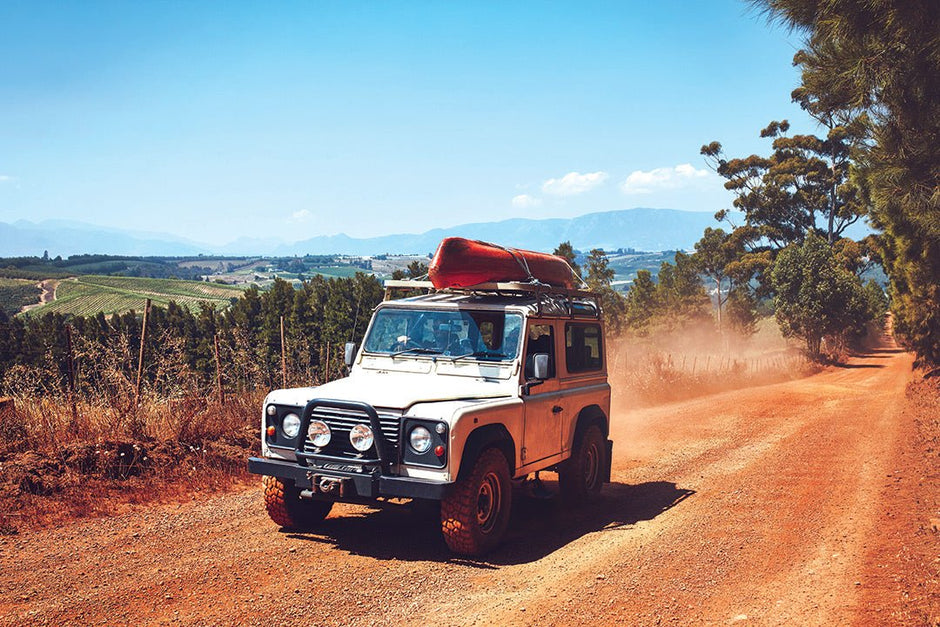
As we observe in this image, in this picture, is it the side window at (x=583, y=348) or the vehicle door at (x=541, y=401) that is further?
the side window at (x=583, y=348)

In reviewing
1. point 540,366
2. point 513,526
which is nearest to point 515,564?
point 513,526

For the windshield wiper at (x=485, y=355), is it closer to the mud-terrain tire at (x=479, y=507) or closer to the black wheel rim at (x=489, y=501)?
the mud-terrain tire at (x=479, y=507)

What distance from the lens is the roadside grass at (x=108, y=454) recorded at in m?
8.41

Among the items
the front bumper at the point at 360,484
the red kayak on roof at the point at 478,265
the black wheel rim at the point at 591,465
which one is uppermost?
the red kayak on roof at the point at 478,265

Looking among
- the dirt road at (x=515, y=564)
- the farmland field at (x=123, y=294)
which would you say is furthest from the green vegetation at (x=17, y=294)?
the dirt road at (x=515, y=564)

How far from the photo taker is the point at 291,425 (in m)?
7.20

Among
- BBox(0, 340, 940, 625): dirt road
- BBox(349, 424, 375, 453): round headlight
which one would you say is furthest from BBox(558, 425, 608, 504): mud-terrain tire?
BBox(349, 424, 375, 453): round headlight

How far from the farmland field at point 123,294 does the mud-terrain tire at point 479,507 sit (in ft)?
438

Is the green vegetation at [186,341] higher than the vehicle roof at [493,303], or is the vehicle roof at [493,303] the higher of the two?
the vehicle roof at [493,303]

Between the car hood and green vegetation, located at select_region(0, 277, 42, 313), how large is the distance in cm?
16080

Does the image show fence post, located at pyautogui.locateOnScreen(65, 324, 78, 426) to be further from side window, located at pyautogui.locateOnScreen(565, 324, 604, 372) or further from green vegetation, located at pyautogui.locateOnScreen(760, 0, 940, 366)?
green vegetation, located at pyautogui.locateOnScreen(760, 0, 940, 366)

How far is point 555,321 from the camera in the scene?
8.74m

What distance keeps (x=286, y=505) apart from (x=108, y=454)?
315cm

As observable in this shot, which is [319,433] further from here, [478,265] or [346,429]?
[478,265]
